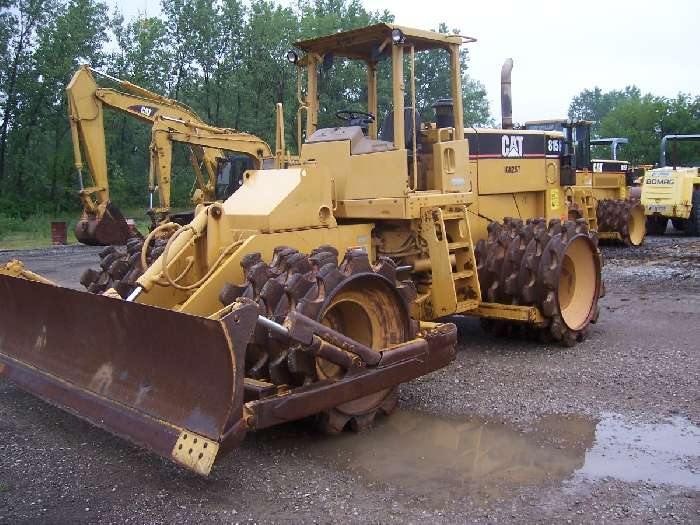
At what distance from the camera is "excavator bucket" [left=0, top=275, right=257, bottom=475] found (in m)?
3.76

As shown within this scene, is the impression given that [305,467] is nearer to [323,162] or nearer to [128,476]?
[128,476]

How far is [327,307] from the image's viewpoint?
4520mm

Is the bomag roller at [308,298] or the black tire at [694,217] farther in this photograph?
the black tire at [694,217]

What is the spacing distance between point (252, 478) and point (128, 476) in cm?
74

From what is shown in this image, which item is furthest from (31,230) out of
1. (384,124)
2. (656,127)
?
(656,127)

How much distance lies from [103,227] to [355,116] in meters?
9.56

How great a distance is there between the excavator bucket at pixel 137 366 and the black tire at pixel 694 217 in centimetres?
1719

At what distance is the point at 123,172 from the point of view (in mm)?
35844

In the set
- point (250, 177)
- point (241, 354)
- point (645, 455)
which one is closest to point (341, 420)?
point (241, 354)

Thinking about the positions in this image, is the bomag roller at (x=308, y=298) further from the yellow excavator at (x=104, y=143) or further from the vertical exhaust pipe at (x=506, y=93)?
the yellow excavator at (x=104, y=143)

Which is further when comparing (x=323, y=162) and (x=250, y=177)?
(x=323, y=162)

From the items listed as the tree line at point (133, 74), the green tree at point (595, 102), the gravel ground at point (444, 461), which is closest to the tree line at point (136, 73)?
the tree line at point (133, 74)

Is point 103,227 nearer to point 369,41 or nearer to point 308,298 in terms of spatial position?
point 369,41

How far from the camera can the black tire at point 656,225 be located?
64.5ft
